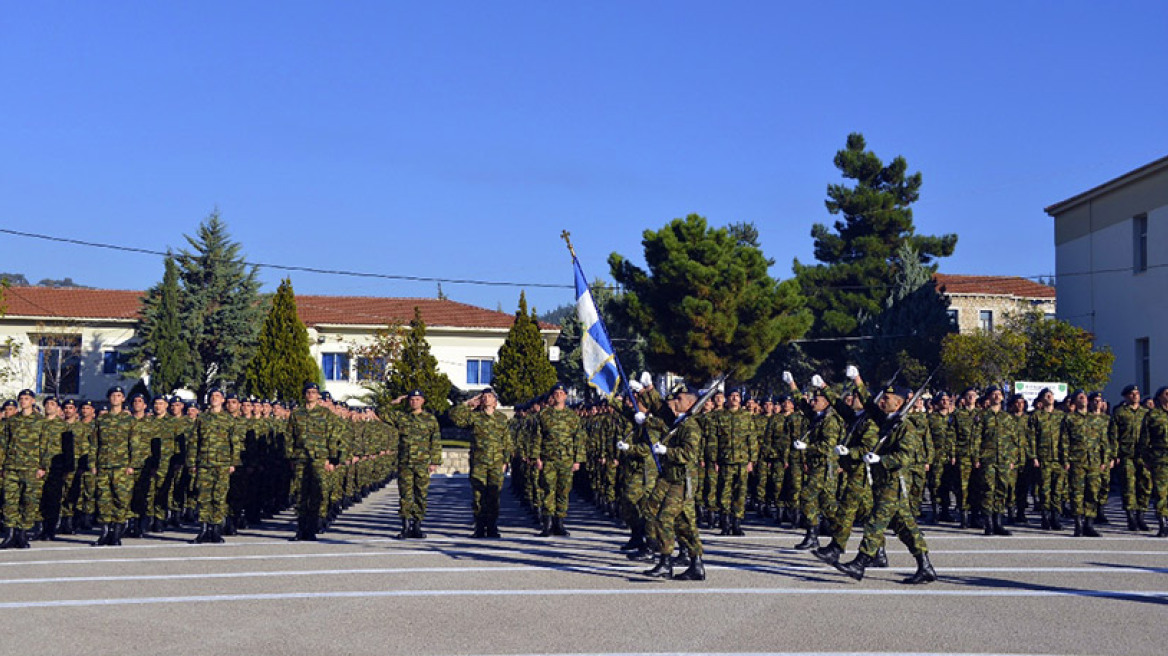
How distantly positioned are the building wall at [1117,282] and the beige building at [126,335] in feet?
86.6

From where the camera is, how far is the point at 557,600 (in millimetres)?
9633

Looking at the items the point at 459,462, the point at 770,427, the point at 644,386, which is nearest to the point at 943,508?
the point at 770,427

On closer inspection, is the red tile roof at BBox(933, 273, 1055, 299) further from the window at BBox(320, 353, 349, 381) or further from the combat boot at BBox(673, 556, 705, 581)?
the combat boot at BBox(673, 556, 705, 581)

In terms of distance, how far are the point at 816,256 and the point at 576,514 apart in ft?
157

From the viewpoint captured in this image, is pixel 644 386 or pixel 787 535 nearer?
pixel 644 386

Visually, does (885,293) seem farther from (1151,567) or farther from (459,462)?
(1151,567)

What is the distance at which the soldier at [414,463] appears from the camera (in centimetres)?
1502

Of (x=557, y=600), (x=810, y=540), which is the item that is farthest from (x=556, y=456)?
(x=557, y=600)

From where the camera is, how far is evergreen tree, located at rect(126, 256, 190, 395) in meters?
47.9

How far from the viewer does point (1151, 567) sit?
11859 millimetres

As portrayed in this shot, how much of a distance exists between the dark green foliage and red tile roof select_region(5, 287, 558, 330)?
550 inches

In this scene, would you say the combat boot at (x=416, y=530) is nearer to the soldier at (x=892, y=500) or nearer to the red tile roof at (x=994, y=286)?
the soldier at (x=892, y=500)

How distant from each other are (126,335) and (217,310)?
30.2ft

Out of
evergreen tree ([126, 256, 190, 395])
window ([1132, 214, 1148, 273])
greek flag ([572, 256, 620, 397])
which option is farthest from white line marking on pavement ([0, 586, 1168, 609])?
evergreen tree ([126, 256, 190, 395])
